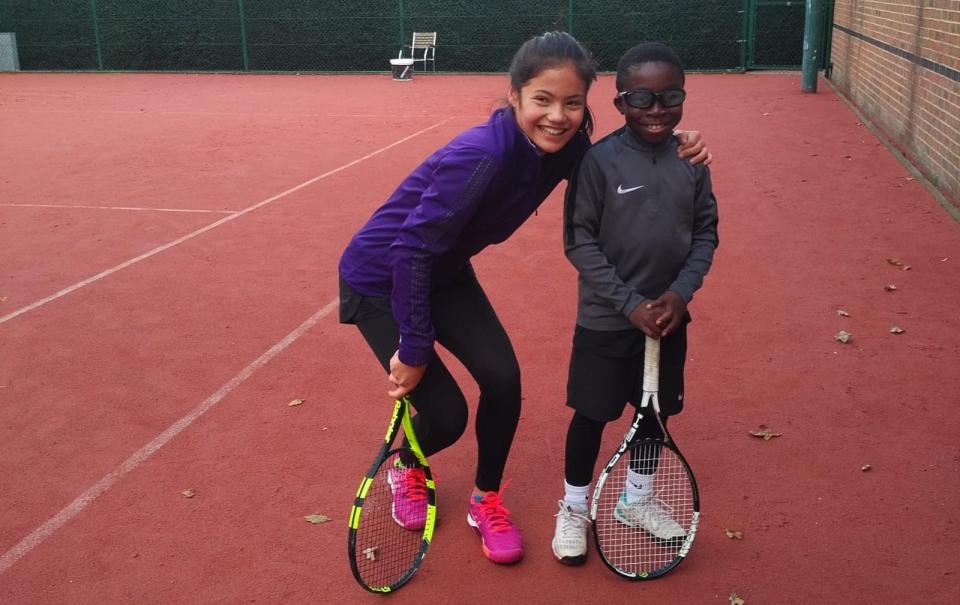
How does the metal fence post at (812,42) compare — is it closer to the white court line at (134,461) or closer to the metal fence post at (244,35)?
the white court line at (134,461)

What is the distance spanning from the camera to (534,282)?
6.89 m

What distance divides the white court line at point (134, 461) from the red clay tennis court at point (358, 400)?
0.02 meters

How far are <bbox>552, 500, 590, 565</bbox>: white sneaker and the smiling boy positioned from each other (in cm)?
23

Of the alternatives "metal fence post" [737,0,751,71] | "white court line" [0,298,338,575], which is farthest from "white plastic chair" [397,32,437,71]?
"white court line" [0,298,338,575]

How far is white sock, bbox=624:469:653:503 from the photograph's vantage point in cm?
342

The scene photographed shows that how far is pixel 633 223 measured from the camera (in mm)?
3141

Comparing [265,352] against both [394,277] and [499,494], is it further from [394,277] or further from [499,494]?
[394,277]

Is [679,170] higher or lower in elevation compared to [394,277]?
higher

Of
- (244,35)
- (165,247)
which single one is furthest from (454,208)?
(244,35)

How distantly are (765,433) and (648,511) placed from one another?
119 cm

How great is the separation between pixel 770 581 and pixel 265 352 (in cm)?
324

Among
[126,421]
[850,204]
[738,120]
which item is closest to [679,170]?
[126,421]

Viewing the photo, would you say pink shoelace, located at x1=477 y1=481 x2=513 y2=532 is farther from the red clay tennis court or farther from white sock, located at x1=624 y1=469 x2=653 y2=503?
white sock, located at x1=624 y1=469 x2=653 y2=503

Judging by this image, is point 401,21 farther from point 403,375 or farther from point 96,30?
point 403,375
